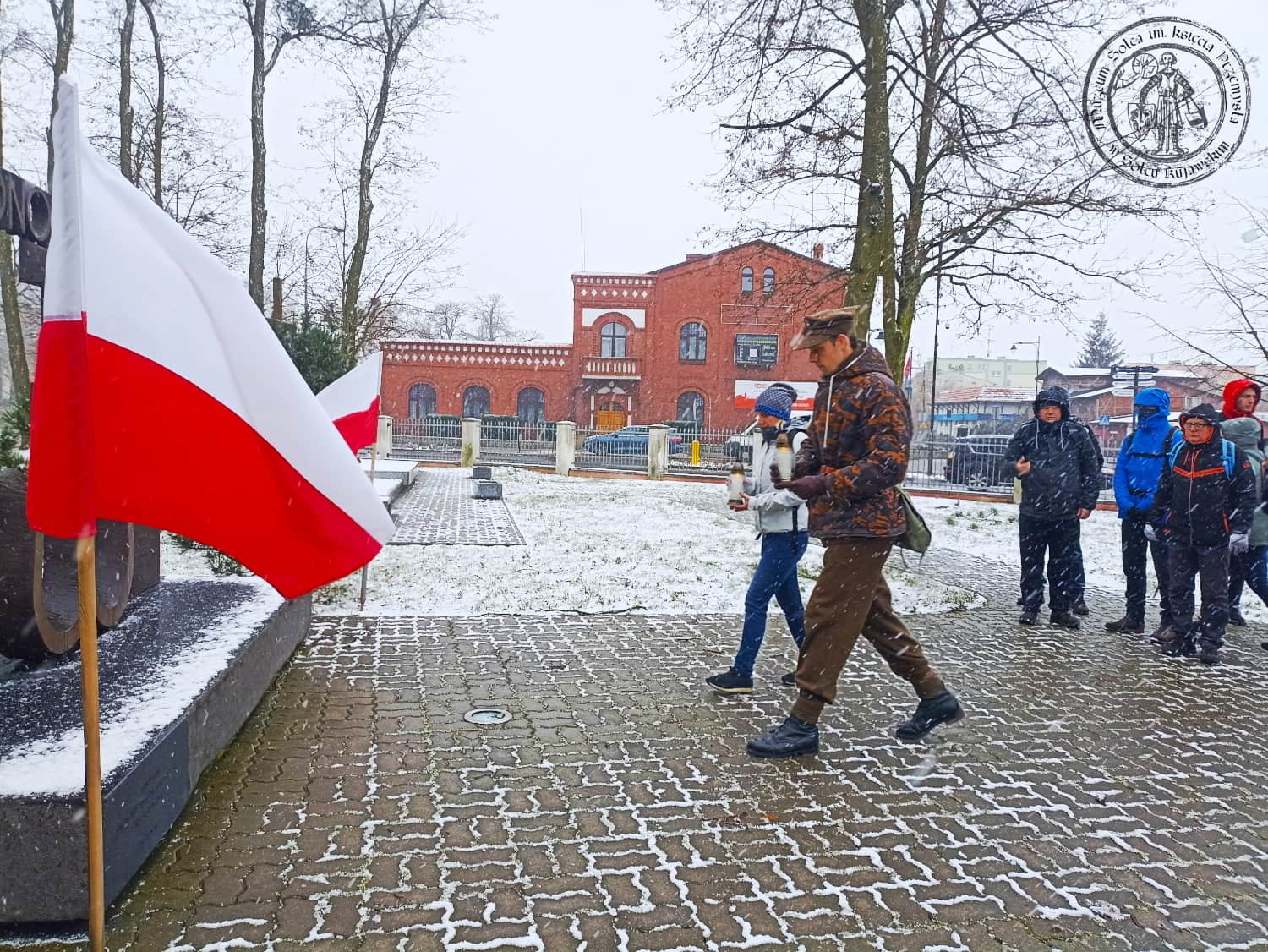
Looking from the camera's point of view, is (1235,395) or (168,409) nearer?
(168,409)

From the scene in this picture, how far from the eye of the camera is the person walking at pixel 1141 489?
7031 millimetres

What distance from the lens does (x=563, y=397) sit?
1746 inches

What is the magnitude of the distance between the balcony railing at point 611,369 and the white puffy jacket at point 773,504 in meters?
39.0

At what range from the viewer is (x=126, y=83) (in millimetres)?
18109

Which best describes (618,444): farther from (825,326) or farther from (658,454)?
(825,326)

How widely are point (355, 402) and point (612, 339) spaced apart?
3910 centimetres

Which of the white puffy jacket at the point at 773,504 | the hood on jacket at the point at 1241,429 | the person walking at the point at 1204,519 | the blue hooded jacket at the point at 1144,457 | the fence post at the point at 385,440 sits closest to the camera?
the white puffy jacket at the point at 773,504

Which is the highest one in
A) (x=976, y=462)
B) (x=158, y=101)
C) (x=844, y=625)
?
(x=158, y=101)

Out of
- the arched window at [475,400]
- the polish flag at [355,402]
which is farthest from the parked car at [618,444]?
the polish flag at [355,402]

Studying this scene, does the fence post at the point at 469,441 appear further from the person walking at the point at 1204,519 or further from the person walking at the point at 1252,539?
the person walking at the point at 1204,519

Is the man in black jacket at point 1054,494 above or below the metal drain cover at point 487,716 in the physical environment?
above

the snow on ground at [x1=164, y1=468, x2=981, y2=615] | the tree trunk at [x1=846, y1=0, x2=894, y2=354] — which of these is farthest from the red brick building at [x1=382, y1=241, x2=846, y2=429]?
the tree trunk at [x1=846, y1=0, x2=894, y2=354]

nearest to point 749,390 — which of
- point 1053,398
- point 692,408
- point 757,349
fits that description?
point 757,349

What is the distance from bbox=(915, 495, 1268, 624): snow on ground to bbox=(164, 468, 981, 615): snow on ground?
6.32ft
